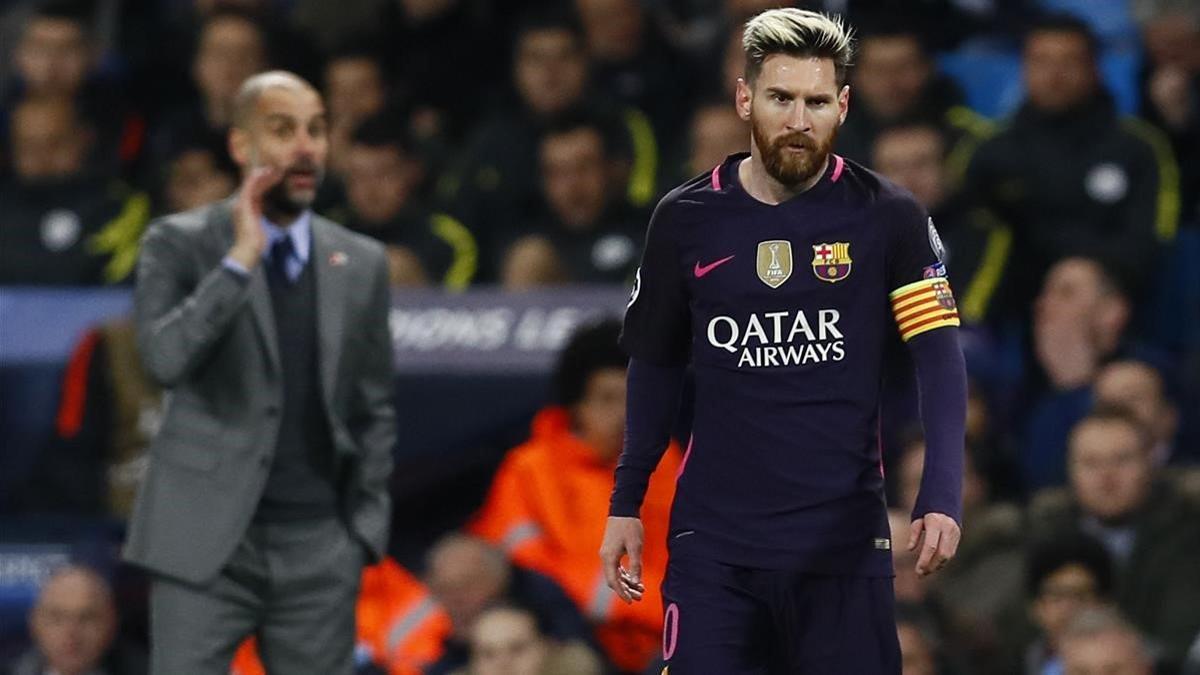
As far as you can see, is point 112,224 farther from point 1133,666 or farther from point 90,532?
point 1133,666

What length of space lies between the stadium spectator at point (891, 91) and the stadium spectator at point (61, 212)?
3.17 m

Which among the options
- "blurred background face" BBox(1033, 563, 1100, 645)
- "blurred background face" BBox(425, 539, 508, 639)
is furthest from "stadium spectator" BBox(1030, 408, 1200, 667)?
"blurred background face" BBox(425, 539, 508, 639)

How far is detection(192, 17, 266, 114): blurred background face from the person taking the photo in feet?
37.7

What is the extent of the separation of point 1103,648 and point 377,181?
439cm

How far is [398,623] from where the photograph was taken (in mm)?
8422

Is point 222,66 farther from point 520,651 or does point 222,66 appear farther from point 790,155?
point 790,155

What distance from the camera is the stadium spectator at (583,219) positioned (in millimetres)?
10078

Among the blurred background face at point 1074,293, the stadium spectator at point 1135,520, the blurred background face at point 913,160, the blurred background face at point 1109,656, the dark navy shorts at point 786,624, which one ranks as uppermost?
the blurred background face at point 913,160

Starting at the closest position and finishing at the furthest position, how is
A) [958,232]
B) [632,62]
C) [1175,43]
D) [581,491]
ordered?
[581,491] < [958,232] < [1175,43] < [632,62]

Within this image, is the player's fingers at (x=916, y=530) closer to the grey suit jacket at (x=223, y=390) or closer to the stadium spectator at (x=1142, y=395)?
the grey suit jacket at (x=223, y=390)

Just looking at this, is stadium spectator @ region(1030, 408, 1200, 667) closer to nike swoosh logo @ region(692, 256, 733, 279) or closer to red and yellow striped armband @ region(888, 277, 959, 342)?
red and yellow striped armband @ region(888, 277, 959, 342)

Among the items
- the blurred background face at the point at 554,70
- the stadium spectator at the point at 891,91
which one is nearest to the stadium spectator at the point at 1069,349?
the stadium spectator at the point at 891,91

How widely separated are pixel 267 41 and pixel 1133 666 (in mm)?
5855

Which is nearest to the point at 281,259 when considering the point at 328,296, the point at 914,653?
the point at 328,296
